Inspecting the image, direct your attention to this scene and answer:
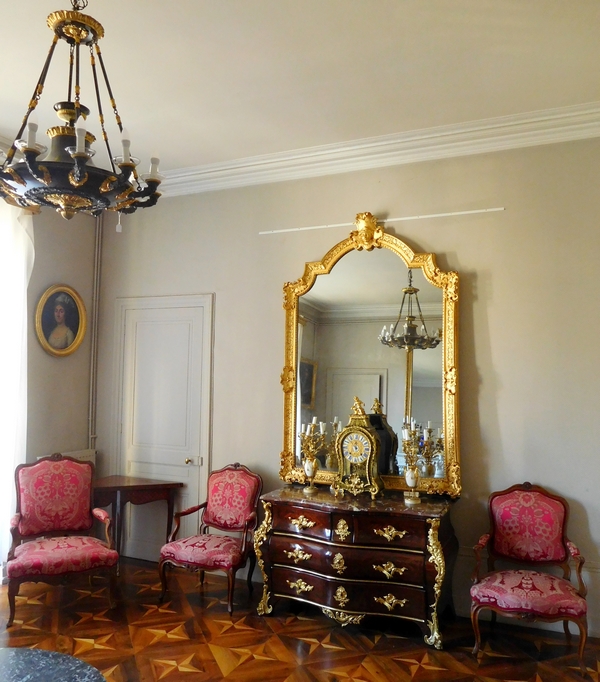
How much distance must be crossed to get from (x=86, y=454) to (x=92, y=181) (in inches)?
129

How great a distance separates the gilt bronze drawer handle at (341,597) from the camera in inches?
135

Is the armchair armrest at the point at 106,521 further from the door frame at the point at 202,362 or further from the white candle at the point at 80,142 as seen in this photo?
the white candle at the point at 80,142

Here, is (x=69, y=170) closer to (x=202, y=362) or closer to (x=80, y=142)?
(x=80, y=142)

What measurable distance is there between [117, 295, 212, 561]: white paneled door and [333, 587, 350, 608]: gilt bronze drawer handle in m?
1.54

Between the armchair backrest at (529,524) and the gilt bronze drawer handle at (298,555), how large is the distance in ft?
3.87

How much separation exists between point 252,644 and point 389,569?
3.00ft

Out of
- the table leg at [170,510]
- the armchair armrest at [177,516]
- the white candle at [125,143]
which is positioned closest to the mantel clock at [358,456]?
the armchair armrest at [177,516]

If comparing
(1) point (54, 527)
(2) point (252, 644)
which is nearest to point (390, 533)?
(2) point (252, 644)

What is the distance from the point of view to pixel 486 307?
12.6 feet

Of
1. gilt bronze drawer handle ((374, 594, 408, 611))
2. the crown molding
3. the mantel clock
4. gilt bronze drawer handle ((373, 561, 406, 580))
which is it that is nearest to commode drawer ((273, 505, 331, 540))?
the mantel clock

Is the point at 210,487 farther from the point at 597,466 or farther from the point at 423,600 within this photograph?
the point at 597,466

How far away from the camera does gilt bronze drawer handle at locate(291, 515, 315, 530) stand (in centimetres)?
360

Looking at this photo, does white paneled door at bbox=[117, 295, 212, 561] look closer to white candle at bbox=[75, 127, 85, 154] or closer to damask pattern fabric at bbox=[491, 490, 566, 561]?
damask pattern fabric at bbox=[491, 490, 566, 561]

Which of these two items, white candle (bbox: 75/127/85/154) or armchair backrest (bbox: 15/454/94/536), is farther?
armchair backrest (bbox: 15/454/94/536)
